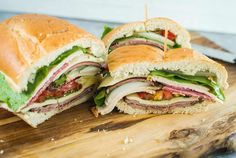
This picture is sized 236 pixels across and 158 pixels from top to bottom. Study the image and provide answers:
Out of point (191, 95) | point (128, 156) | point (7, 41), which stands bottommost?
point (128, 156)

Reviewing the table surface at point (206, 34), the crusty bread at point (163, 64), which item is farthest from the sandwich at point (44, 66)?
the table surface at point (206, 34)

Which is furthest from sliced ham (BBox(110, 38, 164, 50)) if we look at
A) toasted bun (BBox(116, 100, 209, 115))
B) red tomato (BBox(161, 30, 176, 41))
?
toasted bun (BBox(116, 100, 209, 115))

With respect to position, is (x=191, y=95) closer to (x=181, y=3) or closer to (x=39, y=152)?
(x=39, y=152)

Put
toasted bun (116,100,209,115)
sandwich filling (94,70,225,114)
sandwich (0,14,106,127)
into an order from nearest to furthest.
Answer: sandwich (0,14,106,127), sandwich filling (94,70,225,114), toasted bun (116,100,209,115)

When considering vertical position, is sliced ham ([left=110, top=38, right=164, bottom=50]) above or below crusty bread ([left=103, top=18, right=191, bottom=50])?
below

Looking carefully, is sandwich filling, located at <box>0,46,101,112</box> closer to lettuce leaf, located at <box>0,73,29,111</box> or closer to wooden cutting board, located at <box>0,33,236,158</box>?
lettuce leaf, located at <box>0,73,29,111</box>

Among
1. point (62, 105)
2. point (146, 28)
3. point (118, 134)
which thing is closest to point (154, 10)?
point (146, 28)

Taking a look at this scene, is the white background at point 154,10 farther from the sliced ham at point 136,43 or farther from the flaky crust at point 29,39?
the flaky crust at point 29,39

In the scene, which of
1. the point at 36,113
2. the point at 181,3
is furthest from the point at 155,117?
the point at 181,3

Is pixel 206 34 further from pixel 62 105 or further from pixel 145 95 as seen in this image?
pixel 62 105
